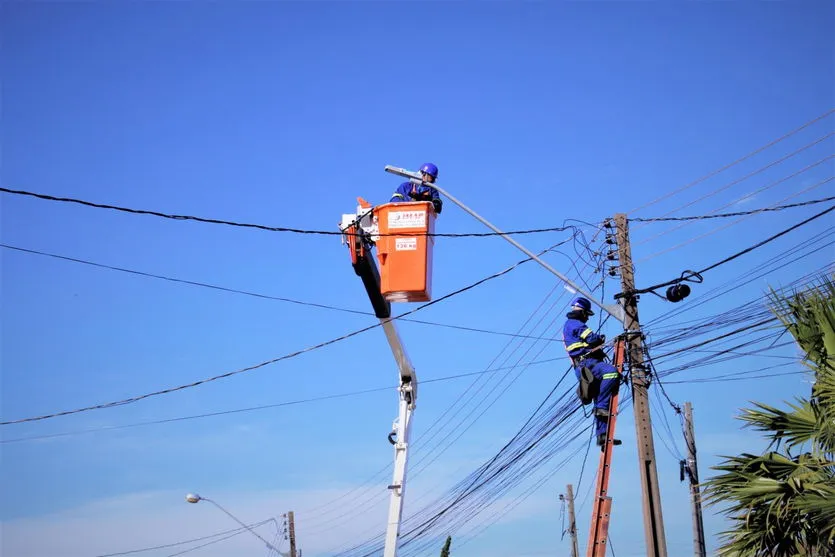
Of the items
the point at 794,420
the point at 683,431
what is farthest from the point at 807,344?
the point at 683,431

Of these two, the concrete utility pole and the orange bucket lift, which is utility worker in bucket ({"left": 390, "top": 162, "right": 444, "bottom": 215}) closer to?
the orange bucket lift

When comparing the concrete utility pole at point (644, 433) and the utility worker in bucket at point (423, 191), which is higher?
the utility worker in bucket at point (423, 191)

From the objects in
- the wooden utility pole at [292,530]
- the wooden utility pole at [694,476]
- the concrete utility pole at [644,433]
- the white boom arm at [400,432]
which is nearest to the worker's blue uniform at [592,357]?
the concrete utility pole at [644,433]

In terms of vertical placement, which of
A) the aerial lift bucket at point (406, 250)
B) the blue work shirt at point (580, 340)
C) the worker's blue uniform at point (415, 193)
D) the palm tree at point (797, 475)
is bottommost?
the palm tree at point (797, 475)

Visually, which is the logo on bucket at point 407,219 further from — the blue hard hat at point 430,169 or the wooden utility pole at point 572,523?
the wooden utility pole at point 572,523

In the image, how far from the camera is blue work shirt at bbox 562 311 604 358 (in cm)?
1295

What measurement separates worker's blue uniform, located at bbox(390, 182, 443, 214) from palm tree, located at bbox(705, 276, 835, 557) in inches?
185

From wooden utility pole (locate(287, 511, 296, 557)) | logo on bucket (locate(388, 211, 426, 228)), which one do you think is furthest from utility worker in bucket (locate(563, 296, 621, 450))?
wooden utility pole (locate(287, 511, 296, 557))

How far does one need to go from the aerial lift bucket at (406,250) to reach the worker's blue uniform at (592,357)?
2746 mm

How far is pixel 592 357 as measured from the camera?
12953 mm

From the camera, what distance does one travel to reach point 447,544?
17828mm

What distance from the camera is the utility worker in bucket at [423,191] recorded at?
40.3 ft

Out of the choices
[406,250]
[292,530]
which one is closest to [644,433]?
[406,250]

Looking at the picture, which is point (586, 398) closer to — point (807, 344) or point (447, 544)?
point (807, 344)
